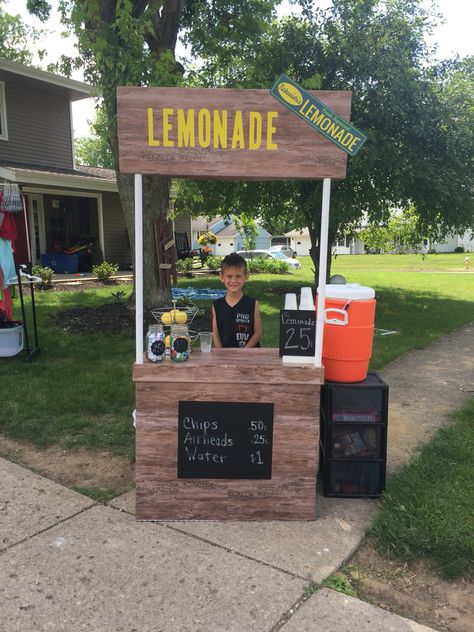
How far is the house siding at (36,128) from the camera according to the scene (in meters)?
14.5

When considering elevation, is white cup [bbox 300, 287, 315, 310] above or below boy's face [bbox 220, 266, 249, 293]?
below

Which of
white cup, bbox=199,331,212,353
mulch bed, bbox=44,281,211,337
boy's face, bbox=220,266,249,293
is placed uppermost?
boy's face, bbox=220,266,249,293

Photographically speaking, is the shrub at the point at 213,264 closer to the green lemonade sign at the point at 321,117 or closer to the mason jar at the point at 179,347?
the mason jar at the point at 179,347

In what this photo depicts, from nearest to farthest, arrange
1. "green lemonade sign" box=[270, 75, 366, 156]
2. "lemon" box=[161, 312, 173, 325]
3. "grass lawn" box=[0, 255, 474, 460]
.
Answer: "green lemonade sign" box=[270, 75, 366, 156] → "lemon" box=[161, 312, 173, 325] → "grass lawn" box=[0, 255, 474, 460]

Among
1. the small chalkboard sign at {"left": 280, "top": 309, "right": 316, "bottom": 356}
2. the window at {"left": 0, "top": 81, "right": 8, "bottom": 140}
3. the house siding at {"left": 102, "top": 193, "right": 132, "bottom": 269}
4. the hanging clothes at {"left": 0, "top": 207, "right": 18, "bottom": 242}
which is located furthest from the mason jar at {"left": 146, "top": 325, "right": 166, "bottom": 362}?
the house siding at {"left": 102, "top": 193, "right": 132, "bottom": 269}

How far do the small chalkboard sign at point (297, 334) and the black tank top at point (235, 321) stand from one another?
75 cm

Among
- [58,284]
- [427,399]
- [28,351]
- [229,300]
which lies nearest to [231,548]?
[229,300]

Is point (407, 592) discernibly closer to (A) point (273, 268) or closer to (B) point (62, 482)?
(B) point (62, 482)

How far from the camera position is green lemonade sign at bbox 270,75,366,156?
2600mm

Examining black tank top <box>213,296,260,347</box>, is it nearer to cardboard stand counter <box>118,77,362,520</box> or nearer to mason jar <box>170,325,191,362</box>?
cardboard stand counter <box>118,77,362,520</box>

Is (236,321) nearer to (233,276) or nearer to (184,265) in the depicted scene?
(233,276)

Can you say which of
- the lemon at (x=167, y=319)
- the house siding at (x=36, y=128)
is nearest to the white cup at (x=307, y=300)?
the lemon at (x=167, y=319)

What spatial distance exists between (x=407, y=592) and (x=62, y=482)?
2.22m

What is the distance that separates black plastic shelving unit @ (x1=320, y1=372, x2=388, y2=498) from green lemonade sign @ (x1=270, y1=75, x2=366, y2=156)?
143 cm
